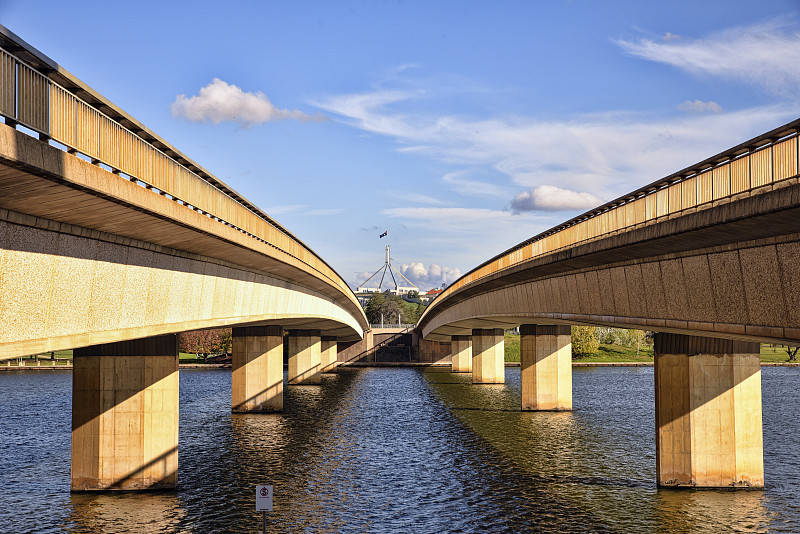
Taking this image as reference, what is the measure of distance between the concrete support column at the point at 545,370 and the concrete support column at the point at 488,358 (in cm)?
A: 2506

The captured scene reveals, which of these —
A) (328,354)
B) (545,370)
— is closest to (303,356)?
(328,354)

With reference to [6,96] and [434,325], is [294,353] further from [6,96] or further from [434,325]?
[6,96]

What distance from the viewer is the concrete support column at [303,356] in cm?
7712

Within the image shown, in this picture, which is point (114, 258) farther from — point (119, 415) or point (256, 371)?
point (256, 371)

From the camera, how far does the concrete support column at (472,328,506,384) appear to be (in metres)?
79.4

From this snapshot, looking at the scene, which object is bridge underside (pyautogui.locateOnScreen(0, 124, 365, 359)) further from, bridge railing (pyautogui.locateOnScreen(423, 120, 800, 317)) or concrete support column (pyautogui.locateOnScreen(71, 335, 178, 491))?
bridge railing (pyautogui.locateOnScreen(423, 120, 800, 317))

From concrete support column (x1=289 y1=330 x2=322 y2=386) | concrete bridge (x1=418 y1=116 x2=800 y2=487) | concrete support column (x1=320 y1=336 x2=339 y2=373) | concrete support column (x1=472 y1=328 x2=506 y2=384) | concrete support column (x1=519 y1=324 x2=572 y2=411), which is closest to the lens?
concrete bridge (x1=418 y1=116 x2=800 y2=487)

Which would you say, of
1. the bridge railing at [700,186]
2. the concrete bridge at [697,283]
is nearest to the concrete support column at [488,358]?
the concrete bridge at [697,283]

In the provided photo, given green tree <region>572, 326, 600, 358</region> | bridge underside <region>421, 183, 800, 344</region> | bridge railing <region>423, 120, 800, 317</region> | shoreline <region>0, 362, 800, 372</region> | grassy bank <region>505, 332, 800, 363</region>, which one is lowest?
shoreline <region>0, 362, 800, 372</region>

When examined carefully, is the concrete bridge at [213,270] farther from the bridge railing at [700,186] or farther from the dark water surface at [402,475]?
the dark water surface at [402,475]

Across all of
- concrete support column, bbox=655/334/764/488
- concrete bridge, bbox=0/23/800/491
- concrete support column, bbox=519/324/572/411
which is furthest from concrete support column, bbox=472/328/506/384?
concrete support column, bbox=655/334/764/488

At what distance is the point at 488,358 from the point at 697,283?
202 ft

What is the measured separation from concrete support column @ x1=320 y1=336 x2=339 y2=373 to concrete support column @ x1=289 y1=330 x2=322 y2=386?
72.7ft

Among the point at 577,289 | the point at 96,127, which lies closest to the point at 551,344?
the point at 577,289
